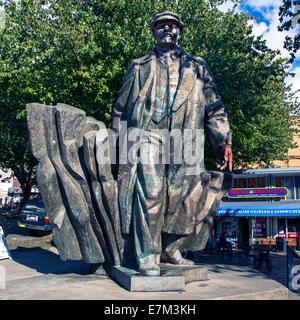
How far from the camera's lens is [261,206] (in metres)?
23.1

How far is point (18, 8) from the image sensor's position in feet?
55.8

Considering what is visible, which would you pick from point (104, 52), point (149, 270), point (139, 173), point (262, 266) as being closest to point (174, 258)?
point (149, 270)

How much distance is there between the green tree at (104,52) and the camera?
14328 millimetres

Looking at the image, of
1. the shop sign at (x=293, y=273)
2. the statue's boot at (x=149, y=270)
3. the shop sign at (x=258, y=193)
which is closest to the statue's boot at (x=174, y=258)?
the statue's boot at (x=149, y=270)

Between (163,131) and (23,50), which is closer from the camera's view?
(163,131)

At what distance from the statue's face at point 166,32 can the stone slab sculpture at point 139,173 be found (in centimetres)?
2

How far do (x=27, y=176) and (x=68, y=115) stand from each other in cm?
2288

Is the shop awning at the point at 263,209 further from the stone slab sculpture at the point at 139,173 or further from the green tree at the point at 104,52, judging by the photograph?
the stone slab sculpture at the point at 139,173

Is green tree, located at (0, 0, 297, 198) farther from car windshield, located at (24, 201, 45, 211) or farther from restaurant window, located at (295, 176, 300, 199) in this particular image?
restaurant window, located at (295, 176, 300, 199)

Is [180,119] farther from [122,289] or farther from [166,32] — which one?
[122,289]

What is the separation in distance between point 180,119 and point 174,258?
238 centimetres

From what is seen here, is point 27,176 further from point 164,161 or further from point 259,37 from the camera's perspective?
point 164,161

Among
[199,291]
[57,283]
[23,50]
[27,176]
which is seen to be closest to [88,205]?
[57,283]

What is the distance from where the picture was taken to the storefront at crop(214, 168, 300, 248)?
23.3 metres
